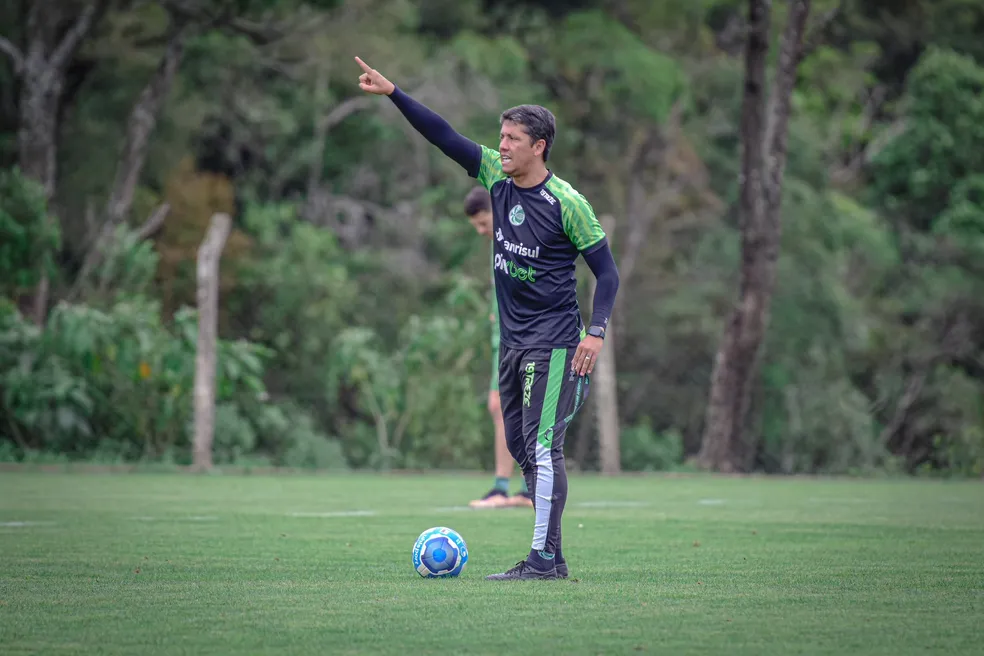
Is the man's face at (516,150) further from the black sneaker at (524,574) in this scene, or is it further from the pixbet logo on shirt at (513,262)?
the black sneaker at (524,574)

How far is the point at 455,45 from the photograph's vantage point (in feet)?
85.6

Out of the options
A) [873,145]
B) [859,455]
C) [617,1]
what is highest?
[617,1]

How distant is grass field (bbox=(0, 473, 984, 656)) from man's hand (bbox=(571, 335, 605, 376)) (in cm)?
94

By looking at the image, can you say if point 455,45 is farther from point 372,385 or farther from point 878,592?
point 878,592

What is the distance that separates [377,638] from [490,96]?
21673mm

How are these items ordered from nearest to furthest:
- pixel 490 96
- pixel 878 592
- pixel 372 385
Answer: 1. pixel 878 592
2. pixel 372 385
3. pixel 490 96

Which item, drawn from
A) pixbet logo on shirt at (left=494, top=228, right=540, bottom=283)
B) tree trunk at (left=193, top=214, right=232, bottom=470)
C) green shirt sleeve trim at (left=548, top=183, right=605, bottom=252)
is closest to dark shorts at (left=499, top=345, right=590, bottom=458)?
pixbet logo on shirt at (left=494, top=228, right=540, bottom=283)

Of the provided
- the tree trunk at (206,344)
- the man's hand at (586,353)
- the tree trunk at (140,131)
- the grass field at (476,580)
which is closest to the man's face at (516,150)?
the man's hand at (586,353)

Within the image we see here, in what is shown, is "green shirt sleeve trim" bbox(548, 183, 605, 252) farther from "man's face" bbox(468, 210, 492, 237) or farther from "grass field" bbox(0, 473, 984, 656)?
"man's face" bbox(468, 210, 492, 237)

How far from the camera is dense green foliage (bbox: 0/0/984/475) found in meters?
20.2

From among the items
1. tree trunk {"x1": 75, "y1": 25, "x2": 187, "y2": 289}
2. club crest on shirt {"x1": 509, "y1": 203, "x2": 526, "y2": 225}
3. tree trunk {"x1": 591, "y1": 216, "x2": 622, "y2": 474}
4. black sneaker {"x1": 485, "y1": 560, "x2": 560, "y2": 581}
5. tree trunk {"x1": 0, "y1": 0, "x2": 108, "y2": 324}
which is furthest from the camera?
tree trunk {"x1": 75, "y1": 25, "x2": 187, "y2": 289}

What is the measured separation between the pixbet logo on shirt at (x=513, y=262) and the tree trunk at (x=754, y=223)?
45.7 feet

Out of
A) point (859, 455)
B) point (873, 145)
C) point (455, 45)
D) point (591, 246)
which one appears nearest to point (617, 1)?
point (455, 45)

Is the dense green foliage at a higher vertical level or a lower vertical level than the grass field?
higher
